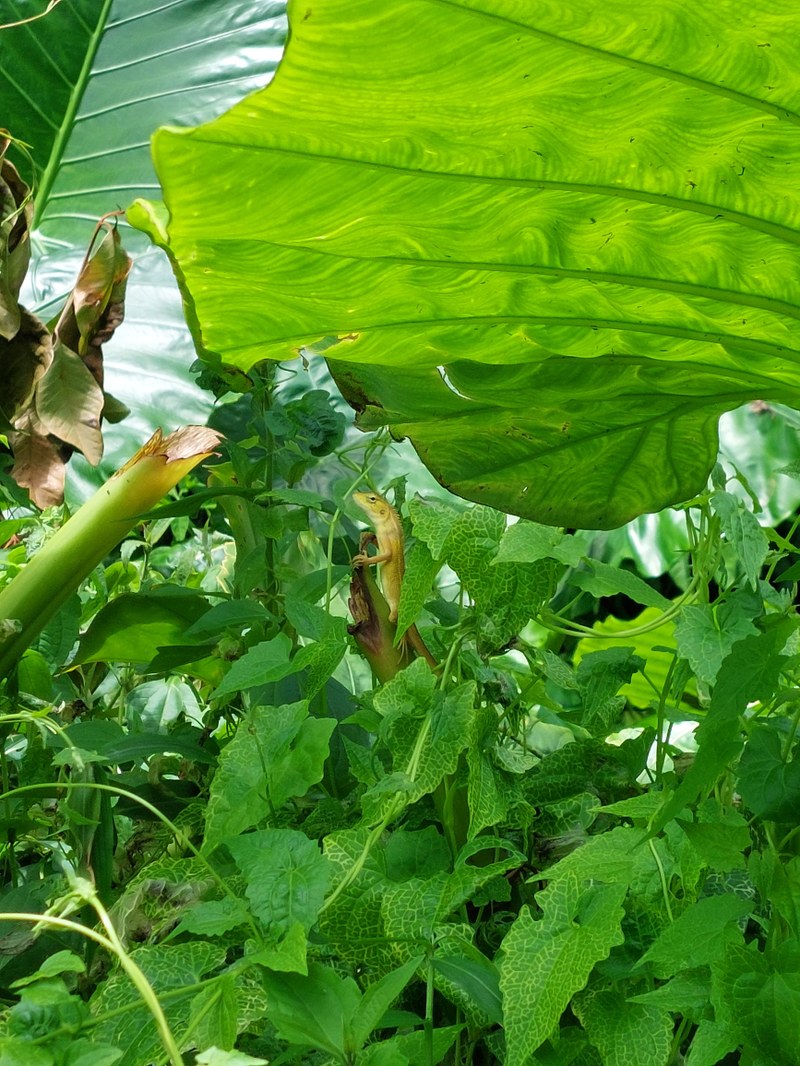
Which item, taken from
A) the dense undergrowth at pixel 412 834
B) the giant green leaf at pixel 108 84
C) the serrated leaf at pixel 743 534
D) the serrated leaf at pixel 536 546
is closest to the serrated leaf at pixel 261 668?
the dense undergrowth at pixel 412 834

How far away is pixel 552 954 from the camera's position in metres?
0.41

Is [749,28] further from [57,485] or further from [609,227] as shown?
[57,485]

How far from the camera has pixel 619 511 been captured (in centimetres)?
69

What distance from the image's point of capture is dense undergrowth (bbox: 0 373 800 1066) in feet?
1.29

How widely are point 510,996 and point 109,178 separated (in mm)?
1722

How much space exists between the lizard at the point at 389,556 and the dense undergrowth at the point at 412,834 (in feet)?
0.05

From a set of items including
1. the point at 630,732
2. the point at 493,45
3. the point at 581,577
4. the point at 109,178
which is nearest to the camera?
the point at 493,45

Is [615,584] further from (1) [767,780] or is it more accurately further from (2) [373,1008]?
(2) [373,1008]

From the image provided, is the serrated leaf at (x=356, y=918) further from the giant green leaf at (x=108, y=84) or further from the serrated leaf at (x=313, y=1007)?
the giant green leaf at (x=108, y=84)

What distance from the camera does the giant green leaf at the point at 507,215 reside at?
1.14 feet

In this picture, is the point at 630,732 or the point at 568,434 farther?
the point at 630,732

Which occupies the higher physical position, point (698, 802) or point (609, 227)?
point (609, 227)

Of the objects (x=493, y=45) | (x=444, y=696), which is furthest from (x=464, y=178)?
(x=444, y=696)

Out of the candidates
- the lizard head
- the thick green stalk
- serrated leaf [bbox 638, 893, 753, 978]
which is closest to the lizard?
the lizard head
